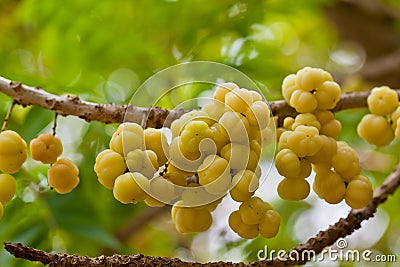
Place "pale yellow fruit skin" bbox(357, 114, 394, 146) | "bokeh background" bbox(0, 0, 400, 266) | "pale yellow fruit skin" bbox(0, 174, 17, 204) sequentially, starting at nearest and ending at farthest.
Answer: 1. "pale yellow fruit skin" bbox(0, 174, 17, 204)
2. "pale yellow fruit skin" bbox(357, 114, 394, 146)
3. "bokeh background" bbox(0, 0, 400, 266)

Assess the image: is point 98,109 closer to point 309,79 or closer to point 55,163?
point 55,163

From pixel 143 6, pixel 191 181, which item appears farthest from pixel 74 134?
pixel 191 181

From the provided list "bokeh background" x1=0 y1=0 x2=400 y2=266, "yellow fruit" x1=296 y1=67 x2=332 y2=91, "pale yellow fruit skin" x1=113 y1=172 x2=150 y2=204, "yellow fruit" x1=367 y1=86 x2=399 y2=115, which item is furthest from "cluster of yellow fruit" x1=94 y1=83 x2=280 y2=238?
"bokeh background" x1=0 y1=0 x2=400 y2=266

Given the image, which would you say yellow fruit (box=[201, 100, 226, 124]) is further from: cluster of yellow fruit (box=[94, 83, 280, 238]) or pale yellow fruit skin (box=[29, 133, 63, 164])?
pale yellow fruit skin (box=[29, 133, 63, 164])

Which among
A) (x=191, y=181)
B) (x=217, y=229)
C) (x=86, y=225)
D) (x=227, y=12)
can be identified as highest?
(x=227, y=12)

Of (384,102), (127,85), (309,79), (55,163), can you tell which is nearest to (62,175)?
(55,163)

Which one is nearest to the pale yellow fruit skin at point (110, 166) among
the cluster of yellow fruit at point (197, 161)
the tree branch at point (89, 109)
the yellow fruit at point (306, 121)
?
the cluster of yellow fruit at point (197, 161)

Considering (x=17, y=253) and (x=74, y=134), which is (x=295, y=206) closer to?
(x=74, y=134)
